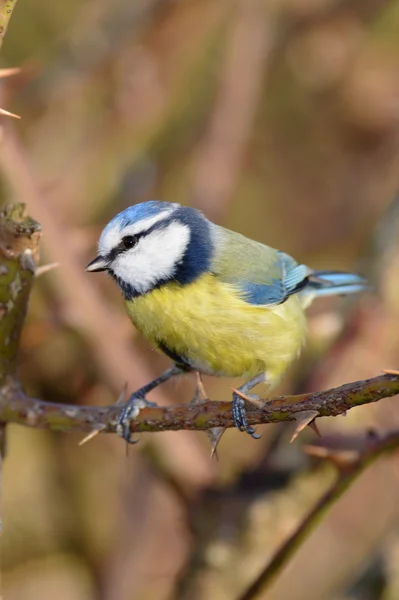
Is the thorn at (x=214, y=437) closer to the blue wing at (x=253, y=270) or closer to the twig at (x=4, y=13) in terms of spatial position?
the blue wing at (x=253, y=270)

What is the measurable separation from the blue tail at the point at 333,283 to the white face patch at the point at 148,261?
2.42 ft

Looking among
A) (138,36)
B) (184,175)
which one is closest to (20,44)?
(138,36)

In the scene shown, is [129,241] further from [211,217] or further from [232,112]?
[232,112]

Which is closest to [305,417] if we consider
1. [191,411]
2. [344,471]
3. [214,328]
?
[191,411]

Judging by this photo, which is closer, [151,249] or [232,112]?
[151,249]

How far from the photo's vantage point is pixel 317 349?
326 cm

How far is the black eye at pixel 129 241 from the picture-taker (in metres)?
2.34

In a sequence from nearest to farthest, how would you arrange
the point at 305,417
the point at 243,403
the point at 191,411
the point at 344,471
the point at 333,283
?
the point at 305,417 < the point at 191,411 < the point at 344,471 < the point at 243,403 < the point at 333,283

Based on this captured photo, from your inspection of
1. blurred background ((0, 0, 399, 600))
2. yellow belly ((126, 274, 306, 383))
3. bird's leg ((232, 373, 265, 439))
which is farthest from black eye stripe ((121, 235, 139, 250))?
bird's leg ((232, 373, 265, 439))

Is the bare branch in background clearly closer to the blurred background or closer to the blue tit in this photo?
the blurred background

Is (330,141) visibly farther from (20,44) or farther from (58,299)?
(58,299)

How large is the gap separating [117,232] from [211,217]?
159cm

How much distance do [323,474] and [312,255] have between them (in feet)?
6.71

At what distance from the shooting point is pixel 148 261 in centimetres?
237
